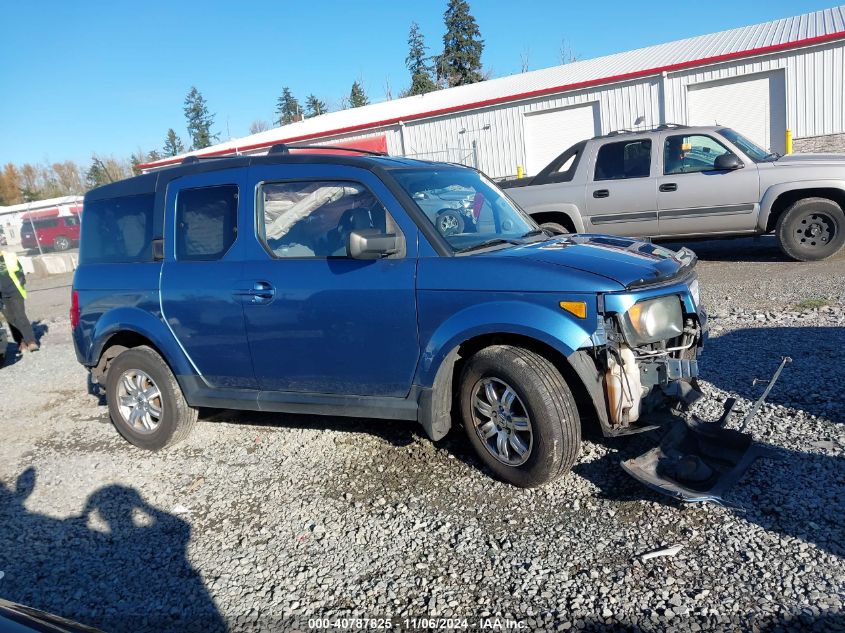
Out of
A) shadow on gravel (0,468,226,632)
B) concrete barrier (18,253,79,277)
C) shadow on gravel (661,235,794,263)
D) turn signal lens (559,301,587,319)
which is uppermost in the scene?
turn signal lens (559,301,587,319)

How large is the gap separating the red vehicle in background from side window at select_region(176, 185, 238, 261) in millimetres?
A: 30101

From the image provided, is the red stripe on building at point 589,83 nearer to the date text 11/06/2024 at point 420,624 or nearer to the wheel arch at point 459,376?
the wheel arch at point 459,376

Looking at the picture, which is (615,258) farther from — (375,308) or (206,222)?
(206,222)

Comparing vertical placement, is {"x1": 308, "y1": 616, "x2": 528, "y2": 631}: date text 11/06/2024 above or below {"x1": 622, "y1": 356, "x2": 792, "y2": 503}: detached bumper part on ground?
below

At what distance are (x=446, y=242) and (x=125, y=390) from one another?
9.84 feet

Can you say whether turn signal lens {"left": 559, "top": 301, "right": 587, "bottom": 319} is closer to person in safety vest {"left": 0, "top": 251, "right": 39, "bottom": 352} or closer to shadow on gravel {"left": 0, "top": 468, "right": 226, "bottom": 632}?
shadow on gravel {"left": 0, "top": 468, "right": 226, "bottom": 632}

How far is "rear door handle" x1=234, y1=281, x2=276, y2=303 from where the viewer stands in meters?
4.48

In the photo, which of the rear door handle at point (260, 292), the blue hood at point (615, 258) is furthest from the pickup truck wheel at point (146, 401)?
the blue hood at point (615, 258)

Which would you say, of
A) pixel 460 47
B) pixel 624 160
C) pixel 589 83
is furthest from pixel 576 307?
pixel 460 47

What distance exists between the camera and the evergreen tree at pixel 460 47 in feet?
198

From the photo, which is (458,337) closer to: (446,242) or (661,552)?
(446,242)

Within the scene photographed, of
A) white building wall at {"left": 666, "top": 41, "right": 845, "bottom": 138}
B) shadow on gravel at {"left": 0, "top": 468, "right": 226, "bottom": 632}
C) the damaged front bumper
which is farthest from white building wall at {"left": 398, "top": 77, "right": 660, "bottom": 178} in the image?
shadow on gravel at {"left": 0, "top": 468, "right": 226, "bottom": 632}

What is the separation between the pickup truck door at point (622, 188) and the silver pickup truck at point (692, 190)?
15 millimetres

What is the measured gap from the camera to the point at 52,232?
107 ft
